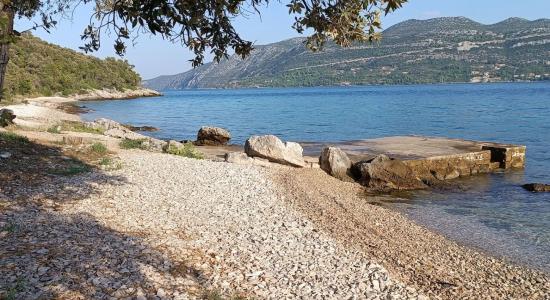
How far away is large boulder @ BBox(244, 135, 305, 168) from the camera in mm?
23172

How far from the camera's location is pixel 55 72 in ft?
331

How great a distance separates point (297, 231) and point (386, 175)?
1123cm

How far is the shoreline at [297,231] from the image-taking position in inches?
359

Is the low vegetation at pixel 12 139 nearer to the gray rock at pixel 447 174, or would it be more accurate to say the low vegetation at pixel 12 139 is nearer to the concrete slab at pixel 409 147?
the concrete slab at pixel 409 147

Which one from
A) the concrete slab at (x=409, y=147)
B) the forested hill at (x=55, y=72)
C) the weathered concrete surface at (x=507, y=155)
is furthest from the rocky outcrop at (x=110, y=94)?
the weathered concrete surface at (x=507, y=155)

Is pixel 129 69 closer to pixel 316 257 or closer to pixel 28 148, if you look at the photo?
pixel 28 148

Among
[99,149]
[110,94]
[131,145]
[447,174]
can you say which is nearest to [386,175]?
[447,174]

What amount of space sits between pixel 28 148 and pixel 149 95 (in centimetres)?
15282

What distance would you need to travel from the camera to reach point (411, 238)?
12930 mm

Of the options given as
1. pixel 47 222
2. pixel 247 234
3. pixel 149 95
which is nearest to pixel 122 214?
pixel 47 222

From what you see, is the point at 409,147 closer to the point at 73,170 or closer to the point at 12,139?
the point at 73,170

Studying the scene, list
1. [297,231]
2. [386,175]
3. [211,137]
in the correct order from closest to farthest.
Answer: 1. [297,231]
2. [386,175]
3. [211,137]

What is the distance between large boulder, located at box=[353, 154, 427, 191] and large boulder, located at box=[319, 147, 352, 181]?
0.57 m

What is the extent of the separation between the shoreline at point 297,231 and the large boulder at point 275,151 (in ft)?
16.9
